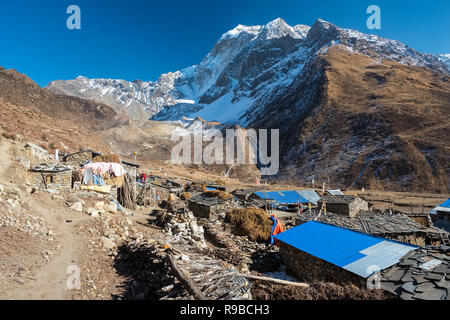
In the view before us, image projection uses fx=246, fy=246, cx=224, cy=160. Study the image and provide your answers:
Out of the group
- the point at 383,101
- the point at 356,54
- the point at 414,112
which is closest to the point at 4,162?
the point at 414,112

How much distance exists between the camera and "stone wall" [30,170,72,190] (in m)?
13.4

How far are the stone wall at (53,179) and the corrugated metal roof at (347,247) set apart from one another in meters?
12.2

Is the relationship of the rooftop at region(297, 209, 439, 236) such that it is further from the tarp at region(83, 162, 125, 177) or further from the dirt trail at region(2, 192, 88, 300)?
the tarp at region(83, 162, 125, 177)

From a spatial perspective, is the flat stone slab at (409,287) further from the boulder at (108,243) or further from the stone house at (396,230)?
the boulder at (108,243)

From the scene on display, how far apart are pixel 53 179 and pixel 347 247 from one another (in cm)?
1493

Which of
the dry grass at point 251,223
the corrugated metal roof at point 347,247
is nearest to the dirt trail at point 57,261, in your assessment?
the corrugated metal roof at point 347,247

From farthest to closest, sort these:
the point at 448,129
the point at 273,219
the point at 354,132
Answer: the point at 354,132
the point at 448,129
the point at 273,219

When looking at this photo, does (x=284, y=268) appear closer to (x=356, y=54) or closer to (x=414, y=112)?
(x=414, y=112)

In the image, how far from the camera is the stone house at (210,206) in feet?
56.6

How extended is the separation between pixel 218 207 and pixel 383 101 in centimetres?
6788

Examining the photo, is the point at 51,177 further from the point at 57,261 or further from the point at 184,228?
the point at 57,261

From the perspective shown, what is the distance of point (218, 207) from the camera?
1762cm

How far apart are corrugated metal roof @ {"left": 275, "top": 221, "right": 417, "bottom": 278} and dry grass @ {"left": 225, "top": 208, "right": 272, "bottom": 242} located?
144 inches
